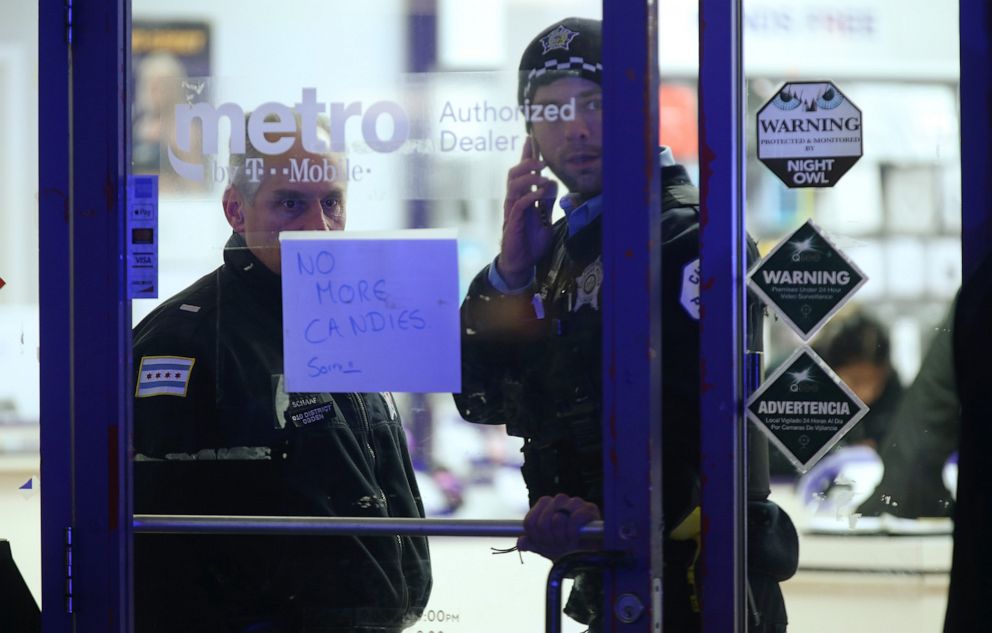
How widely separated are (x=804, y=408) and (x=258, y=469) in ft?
3.67

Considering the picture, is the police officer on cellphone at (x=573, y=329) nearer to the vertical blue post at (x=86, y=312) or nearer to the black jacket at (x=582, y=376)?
the black jacket at (x=582, y=376)

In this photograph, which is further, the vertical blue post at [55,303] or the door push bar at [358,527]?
the vertical blue post at [55,303]

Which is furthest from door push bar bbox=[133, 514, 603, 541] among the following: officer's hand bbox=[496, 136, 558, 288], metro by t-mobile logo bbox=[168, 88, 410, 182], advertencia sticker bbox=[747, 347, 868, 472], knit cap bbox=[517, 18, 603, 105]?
knit cap bbox=[517, 18, 603, 105]

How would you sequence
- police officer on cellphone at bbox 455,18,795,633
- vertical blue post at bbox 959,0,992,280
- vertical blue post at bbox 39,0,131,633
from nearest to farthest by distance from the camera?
vertical blue post at bbox 959,0,992,280 < police officer on cellphone at bbox 455,18,795,633 < vertical blue post at bbox 39,0,131,633

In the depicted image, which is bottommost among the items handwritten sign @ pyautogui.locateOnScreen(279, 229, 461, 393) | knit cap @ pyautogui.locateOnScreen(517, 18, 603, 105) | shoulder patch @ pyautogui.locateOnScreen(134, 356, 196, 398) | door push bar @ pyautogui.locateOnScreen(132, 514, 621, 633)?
door push bar @ pyautogui.locateOnScreen(132, 514, 621, 633)

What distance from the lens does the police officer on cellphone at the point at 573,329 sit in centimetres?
240

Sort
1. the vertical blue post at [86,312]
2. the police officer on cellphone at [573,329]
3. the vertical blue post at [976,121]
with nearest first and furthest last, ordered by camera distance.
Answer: the vertical blue post at [976,121] < the police officer on cellphone at [573,329] < the vertical blue post at [86,312]

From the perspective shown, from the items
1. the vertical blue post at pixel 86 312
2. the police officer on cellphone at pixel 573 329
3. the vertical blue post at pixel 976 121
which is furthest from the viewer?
the vertical blue post at pixel 86 312

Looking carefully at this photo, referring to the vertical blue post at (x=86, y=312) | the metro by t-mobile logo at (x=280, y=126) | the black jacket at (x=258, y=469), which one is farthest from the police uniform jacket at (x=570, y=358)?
the vertical blue post at (x=86, y=312)

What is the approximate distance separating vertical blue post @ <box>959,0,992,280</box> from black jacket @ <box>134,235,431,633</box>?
3.95ft

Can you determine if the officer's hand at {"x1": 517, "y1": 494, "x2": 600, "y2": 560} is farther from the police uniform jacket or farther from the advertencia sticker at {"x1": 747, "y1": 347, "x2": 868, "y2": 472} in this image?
the advertencia sticker at {"x1": 747, "y1": 347, "x2": 868, "y2": 472}

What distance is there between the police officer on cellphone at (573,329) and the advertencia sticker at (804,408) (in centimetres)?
8

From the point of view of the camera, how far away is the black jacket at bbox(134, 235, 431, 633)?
249 cm

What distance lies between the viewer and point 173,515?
254cm
